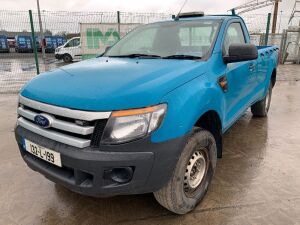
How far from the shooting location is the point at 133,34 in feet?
12.9

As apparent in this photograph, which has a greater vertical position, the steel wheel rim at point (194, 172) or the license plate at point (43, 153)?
the license plate at point (43, 153)

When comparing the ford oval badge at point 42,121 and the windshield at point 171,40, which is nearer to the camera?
the ford oval badge at point 42,121

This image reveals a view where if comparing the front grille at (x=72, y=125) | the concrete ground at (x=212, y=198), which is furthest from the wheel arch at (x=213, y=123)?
the front grille at (x=72, y=125)

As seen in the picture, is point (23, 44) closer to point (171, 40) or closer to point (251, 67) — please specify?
point (171, 40)

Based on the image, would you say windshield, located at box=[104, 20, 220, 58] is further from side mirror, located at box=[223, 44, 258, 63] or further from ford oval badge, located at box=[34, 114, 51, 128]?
ford oval badge, located at box=[34, 114, 51, 128]

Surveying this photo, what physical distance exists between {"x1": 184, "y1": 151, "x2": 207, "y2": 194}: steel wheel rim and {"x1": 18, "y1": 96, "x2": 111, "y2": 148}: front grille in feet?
3.00

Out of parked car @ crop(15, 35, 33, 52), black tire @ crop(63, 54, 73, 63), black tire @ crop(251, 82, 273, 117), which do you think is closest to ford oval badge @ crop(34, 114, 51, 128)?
black tire @ crop(251, 82, 273, 117)

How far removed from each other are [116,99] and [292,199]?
6.74 ft

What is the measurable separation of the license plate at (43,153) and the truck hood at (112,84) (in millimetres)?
380

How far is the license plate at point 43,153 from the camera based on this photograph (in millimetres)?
2186

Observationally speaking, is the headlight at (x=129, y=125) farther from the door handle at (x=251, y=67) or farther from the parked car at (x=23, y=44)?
the parked car at (x=23, y=44)

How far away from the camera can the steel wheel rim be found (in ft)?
8.25

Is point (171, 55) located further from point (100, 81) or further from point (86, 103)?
point (86, 103)

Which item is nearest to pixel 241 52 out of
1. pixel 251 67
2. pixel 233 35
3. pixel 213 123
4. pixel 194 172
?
pixel 213 123
